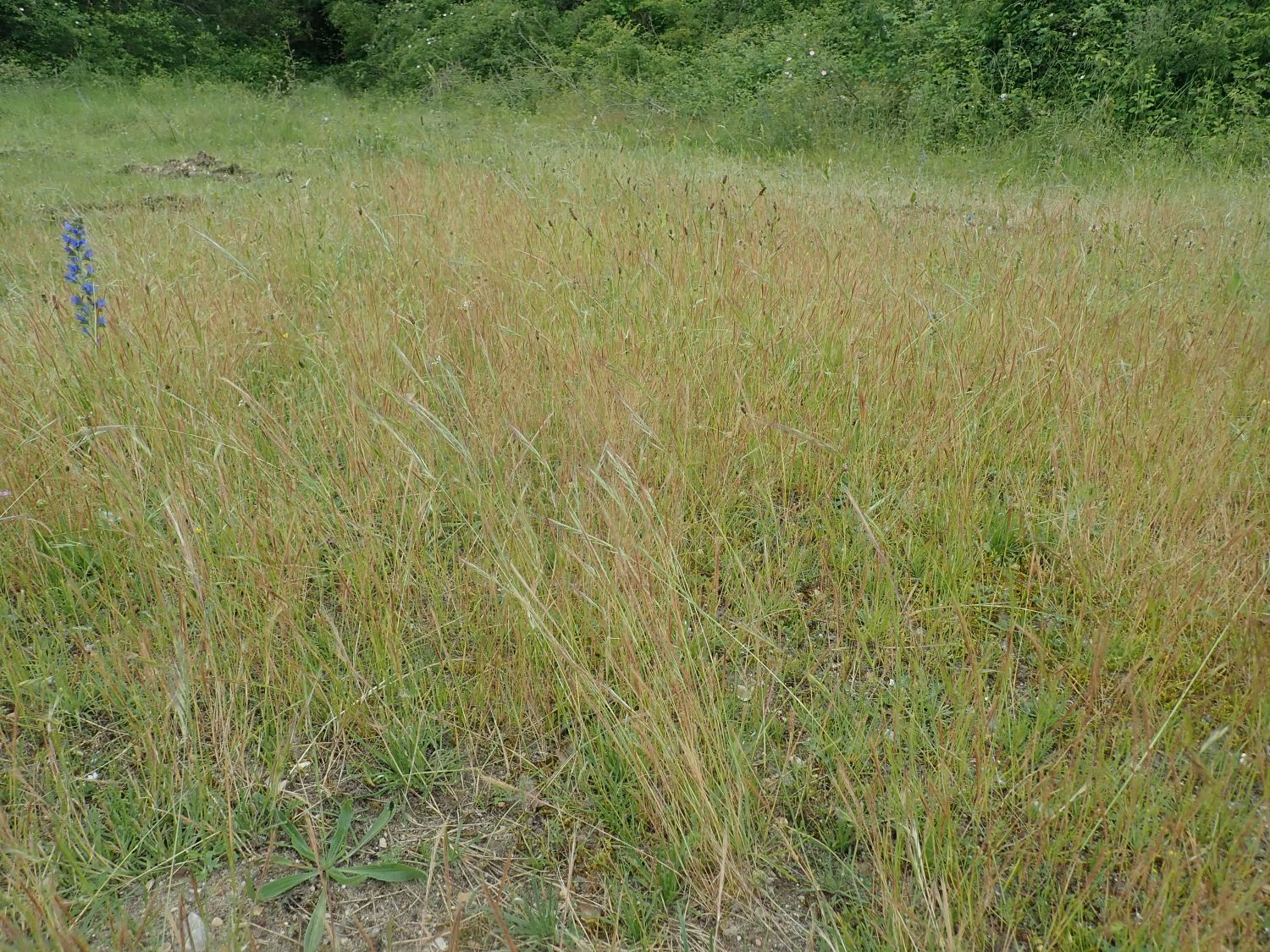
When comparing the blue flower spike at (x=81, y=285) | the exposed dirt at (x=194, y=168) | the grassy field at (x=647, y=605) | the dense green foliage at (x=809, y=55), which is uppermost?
the dense green foliage at (x=809, y=55)

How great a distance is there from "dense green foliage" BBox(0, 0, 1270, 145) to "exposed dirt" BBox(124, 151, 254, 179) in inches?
81.6

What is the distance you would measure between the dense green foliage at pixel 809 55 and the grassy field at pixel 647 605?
534 cm

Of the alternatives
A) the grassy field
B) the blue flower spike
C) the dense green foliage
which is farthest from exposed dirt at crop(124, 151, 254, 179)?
the blue flower spike

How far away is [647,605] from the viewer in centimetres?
151

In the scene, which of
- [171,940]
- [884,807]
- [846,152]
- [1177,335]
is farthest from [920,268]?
[846,152]

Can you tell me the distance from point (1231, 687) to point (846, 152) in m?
7.14

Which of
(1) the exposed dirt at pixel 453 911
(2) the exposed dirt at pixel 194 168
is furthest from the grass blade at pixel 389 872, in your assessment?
(2) the exposed dirt at pixel 194 168

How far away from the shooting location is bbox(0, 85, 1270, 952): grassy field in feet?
4.17

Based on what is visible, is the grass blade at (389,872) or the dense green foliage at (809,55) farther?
the dense green foliage at (809,55)

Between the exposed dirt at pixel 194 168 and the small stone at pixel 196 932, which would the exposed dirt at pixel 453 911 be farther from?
the exposed dirt at pixel 194 168

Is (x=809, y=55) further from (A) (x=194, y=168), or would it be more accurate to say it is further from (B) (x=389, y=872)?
(B) (x=389, y=872)

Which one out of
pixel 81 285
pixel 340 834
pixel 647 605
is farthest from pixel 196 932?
pixel 81 285

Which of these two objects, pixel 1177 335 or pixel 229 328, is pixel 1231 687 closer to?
pixel 1177 335

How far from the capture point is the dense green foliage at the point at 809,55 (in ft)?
24.7
